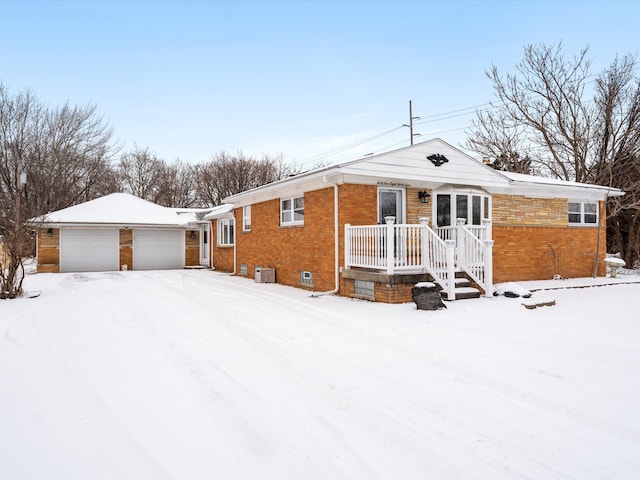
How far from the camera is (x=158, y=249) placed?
2236 centimetres

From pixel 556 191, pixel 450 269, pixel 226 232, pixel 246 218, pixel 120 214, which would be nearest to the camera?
pixel 450 269

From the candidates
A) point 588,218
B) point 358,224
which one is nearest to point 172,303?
point 358,224

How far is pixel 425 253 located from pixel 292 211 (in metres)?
5.22

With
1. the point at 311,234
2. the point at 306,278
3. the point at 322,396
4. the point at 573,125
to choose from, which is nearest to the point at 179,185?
the point at 306,278

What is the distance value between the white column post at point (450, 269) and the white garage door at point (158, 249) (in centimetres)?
1686

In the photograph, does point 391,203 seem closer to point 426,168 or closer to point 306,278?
point 426,168

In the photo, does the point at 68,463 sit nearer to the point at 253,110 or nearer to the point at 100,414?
the point at 100,414

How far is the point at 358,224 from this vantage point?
36.6 ft

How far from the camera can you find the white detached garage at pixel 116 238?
65.9ft

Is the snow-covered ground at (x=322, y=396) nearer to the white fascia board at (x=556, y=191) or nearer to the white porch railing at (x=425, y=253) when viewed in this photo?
the white porch railing at (x=425, y=253)

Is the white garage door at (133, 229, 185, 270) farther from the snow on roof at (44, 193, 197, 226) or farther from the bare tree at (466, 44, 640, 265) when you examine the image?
the bare tree at (466, 44, 640, 265)

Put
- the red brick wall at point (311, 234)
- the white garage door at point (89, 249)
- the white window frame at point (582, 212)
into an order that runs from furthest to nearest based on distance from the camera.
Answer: the white garage door at point (89, 249), the white window frame at point (582, 212), the red brick wall at point (311, 234)

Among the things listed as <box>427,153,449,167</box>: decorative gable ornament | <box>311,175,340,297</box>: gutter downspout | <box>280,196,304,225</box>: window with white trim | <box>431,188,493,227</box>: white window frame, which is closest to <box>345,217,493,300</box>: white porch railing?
<box>311,175,340,297</box>: gutter downspout

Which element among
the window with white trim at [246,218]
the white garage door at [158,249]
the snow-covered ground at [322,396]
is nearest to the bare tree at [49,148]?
the white garage door at [158,249]
